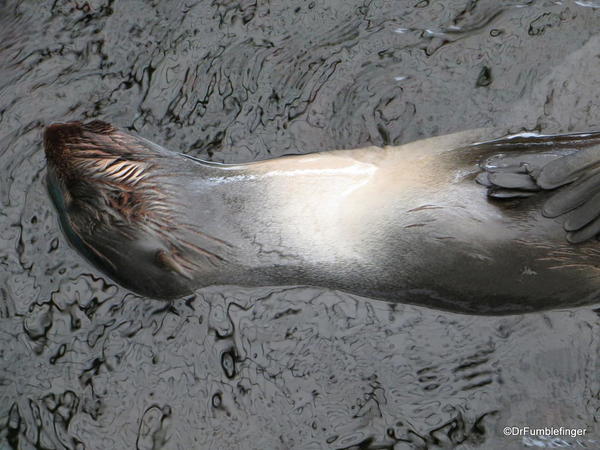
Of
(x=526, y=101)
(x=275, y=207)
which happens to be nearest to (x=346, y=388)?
(x=275, y=207)

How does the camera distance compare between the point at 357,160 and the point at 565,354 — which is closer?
the point at 565,354

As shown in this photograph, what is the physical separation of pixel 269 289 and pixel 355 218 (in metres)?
0.61

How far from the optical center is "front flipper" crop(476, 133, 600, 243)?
3.93 metres

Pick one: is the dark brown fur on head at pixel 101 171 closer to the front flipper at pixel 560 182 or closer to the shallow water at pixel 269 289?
the shallow water at pixel 269 289

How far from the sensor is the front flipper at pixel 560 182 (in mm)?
3927

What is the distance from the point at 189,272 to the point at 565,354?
2.00 m

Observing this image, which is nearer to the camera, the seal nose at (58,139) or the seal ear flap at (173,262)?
the seal ear flap at (173,262)

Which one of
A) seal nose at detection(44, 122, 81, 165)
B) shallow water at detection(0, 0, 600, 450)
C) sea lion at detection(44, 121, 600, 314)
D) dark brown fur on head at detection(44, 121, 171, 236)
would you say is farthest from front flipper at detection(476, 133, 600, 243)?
seal nose at detection(44, 122, 81, 165)

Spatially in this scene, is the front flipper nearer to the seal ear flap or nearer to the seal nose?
the seal ear flap

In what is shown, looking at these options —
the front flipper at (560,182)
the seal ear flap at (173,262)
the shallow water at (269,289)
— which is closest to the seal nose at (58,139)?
the shallow water at (269,289)

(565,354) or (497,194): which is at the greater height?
(497,194)

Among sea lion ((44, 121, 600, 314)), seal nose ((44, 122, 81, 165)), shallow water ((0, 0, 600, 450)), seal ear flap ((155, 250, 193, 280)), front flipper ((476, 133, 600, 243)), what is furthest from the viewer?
seal nose ((44, 122, 81, 165))

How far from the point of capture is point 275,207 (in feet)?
15.1

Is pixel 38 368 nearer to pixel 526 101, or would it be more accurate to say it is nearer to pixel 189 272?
pixel 189 272
